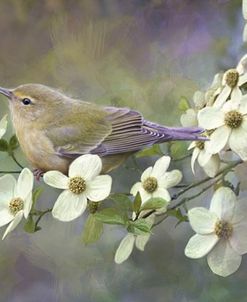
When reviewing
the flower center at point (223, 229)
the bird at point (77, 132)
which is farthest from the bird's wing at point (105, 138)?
the flower center at point (223, 229)

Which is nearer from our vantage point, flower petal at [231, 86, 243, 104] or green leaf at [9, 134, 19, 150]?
flower petal at [231, 86, 243, 104]

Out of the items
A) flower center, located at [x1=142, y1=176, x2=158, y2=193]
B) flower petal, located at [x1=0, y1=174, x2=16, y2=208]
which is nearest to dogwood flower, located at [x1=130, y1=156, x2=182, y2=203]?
flower center, located at [x1=142, y1=176, x2=158, y2=193]

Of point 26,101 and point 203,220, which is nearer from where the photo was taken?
point 203,220

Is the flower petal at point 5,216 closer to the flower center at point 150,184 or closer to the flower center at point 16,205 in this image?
the flower center at point 16,205

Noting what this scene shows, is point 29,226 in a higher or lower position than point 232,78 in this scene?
lower

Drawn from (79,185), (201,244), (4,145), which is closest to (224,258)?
(201,244)

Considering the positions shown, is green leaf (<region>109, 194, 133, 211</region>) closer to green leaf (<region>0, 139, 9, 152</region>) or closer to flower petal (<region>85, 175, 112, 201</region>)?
flower petal (<region>85, 175, 112, 201</region>)

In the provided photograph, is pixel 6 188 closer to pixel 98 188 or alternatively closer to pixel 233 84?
pixel 98 188
